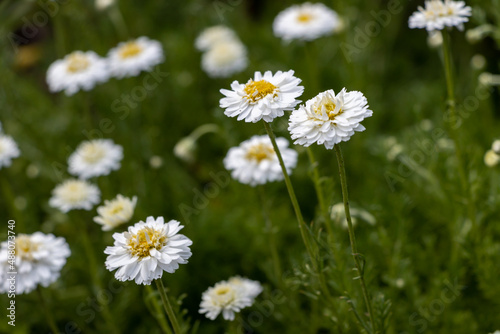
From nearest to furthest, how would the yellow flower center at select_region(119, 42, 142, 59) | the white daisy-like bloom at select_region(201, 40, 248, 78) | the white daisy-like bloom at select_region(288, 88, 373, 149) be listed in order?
the white daisy-like bloom at select_region(288, 88, 373, 149) → the yellow flower center at select_region(119, 42, 142, 59) → the white daisy-like bloom at select_region(201, 40, 248, 78)

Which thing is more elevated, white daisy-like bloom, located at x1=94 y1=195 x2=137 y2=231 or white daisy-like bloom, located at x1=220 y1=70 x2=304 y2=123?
white daisy-like bloom, located at x1=220 y1=70 x2=304 y2=123

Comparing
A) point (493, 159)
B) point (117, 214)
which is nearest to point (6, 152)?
point (117, 214)

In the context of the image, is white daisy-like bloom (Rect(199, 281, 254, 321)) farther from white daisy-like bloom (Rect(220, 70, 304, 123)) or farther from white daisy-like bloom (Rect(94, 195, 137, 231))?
white daisy-like bloom (Rect(220, 70, 304, 123))

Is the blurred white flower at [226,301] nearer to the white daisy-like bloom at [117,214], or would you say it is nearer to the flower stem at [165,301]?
the flower stem at [165,301]

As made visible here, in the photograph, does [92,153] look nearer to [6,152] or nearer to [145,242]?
[6,152]

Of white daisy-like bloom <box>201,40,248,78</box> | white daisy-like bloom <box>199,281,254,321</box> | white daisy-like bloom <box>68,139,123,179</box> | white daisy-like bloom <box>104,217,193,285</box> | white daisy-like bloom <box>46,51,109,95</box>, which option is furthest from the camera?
white daisy-like bloom <box>201,40,248,78</box>

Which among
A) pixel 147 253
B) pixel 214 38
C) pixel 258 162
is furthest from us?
pixel 214 38

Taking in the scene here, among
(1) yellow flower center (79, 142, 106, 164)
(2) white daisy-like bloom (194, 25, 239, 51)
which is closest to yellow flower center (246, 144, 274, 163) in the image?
(1) yellow flower center (79, 142, 106, 164)

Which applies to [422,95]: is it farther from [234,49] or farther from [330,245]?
[330,245]
